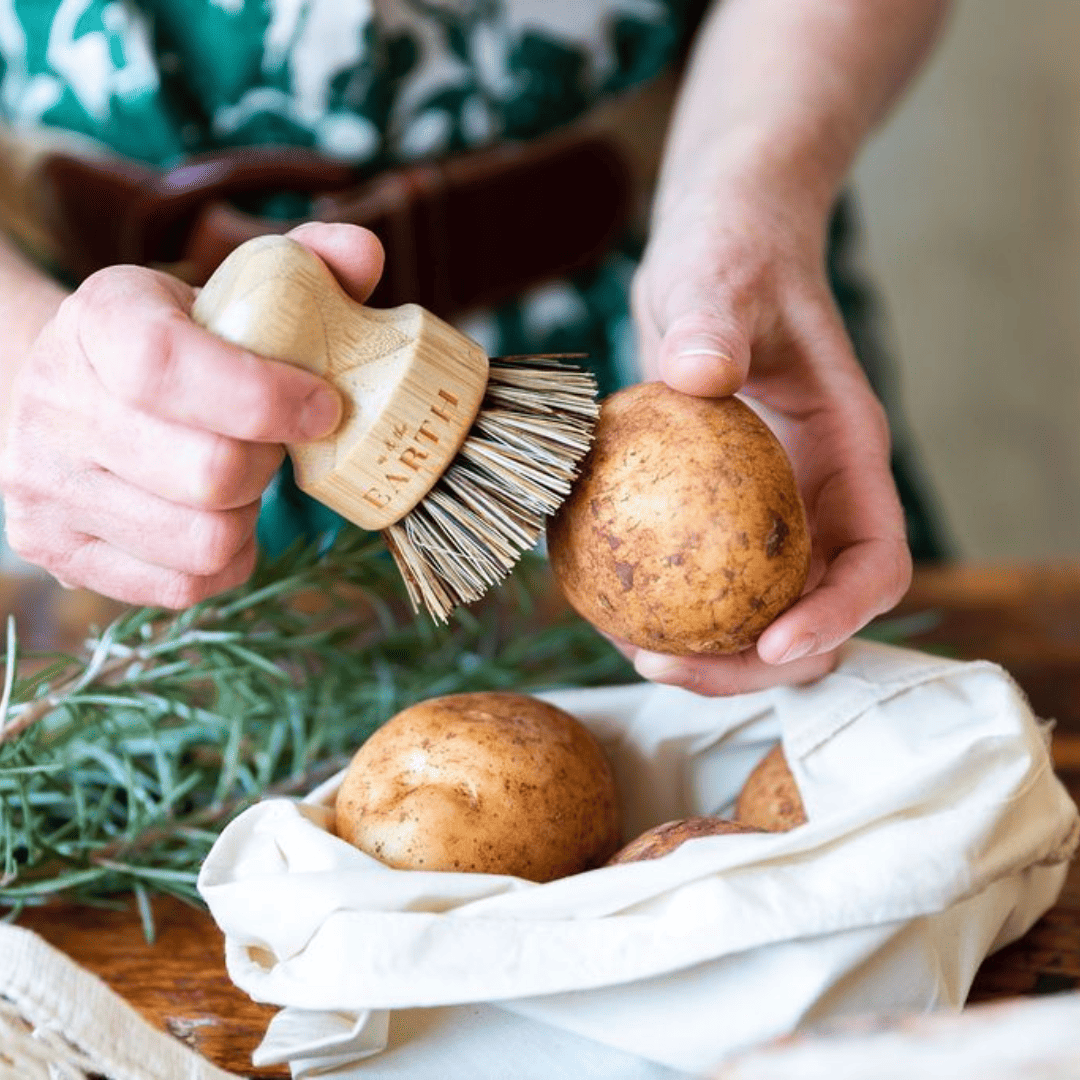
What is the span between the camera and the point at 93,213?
1.06 meters

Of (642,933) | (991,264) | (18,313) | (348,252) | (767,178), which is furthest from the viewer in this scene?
(991,264)

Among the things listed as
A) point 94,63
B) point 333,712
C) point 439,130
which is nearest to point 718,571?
point 333,712

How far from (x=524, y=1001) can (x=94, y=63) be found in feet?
2.64

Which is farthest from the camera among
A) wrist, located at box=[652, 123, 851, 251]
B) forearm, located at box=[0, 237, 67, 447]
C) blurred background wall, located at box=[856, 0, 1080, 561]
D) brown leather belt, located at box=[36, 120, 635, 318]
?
blurred background wall, located at box=[856, 0, 1080, 561]

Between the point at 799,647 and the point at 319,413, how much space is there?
0.81 ft

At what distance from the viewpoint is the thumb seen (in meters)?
0.65

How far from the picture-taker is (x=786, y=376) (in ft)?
2.63

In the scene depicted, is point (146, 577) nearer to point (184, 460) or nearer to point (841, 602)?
point (184, 460)

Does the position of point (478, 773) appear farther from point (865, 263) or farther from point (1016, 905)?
point (865, 263)

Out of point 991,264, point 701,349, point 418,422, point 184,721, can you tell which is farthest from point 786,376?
point 991,264

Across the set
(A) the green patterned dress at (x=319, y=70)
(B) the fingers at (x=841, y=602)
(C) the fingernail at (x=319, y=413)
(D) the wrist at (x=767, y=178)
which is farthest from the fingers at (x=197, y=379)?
(A) the green patterned dress at (x=319, y=70)

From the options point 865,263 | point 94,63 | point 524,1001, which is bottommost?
point 865,263

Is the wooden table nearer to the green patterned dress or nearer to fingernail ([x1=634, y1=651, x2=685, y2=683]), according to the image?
fingernail ([x1=634, y1=651, x2=685, y2=683])

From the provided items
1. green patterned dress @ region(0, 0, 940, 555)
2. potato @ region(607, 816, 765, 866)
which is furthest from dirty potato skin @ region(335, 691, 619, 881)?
green patterned dress @ region(0, 0, 940, 555)
